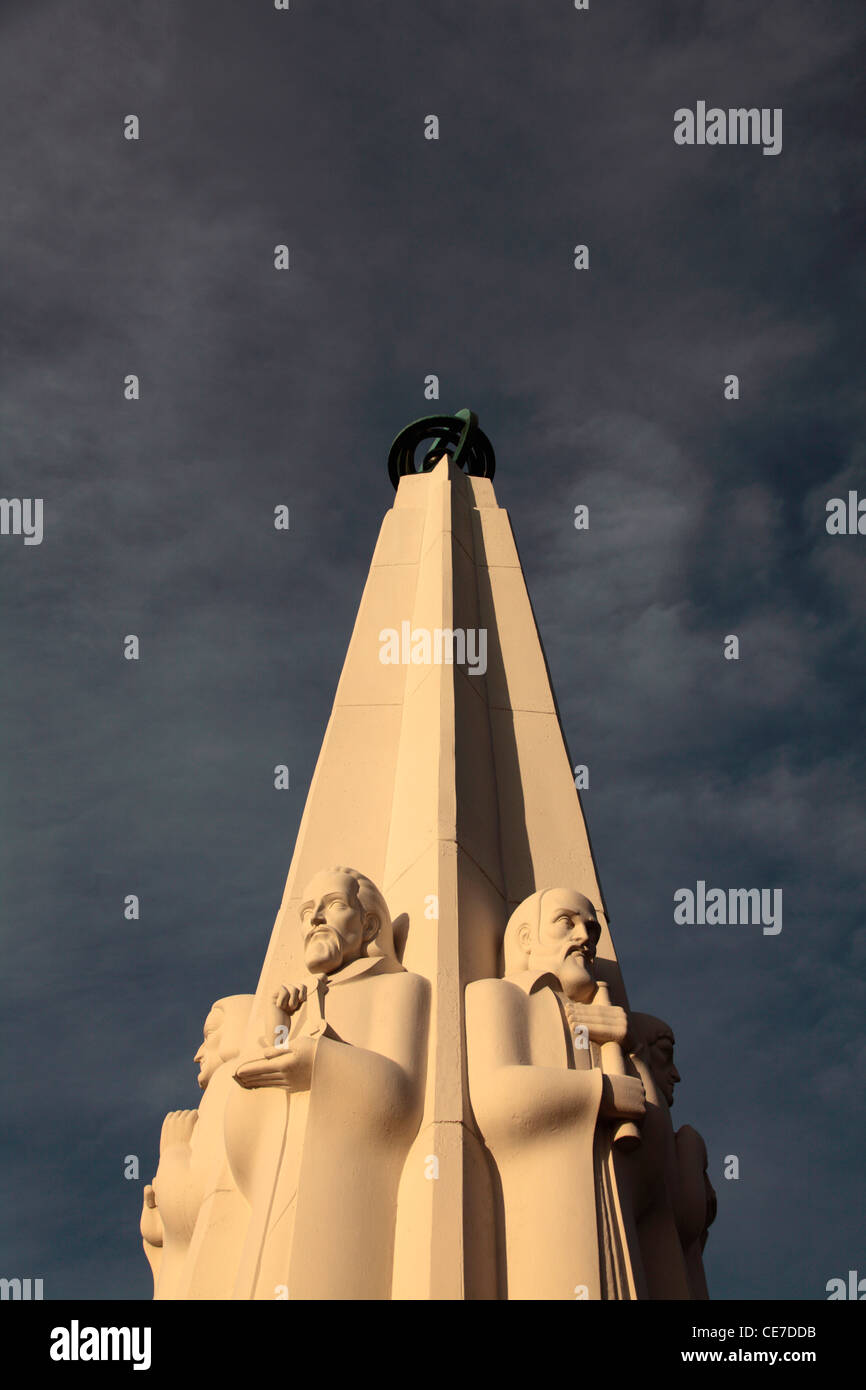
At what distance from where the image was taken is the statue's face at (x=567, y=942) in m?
8.02

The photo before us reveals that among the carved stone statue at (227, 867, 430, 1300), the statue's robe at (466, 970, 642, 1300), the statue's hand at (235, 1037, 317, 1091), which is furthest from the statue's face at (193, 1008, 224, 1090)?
the statue's robe at (466, 970, 642, 1300)

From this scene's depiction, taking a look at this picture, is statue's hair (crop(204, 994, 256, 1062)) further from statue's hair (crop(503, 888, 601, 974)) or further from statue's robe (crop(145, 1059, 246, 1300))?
statue's hair (crop(503, 888, 601, 974))

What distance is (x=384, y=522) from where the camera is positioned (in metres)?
13.4

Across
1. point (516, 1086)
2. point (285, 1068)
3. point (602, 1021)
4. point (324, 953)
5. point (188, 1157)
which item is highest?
point (324, 953)

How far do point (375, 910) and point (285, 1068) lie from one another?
1486mm

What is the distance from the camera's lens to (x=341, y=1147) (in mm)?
7211

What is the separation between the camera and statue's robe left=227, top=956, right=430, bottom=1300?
6.83m

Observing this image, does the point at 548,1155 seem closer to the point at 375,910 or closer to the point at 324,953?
the point at 324,953

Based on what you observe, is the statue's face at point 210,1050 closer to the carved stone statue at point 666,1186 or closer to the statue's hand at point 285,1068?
the statue's hand at point 285,1068

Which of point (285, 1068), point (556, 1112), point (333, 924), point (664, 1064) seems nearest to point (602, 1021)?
point (556, 1112)

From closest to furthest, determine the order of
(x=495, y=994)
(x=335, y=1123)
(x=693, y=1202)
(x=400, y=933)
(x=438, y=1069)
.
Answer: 1. (x=335, y=1123)
2. (x=438, y=1069)
3. (x=495, y=994)
4. (x=693, y=1202)
5. (x=400, y=933)
